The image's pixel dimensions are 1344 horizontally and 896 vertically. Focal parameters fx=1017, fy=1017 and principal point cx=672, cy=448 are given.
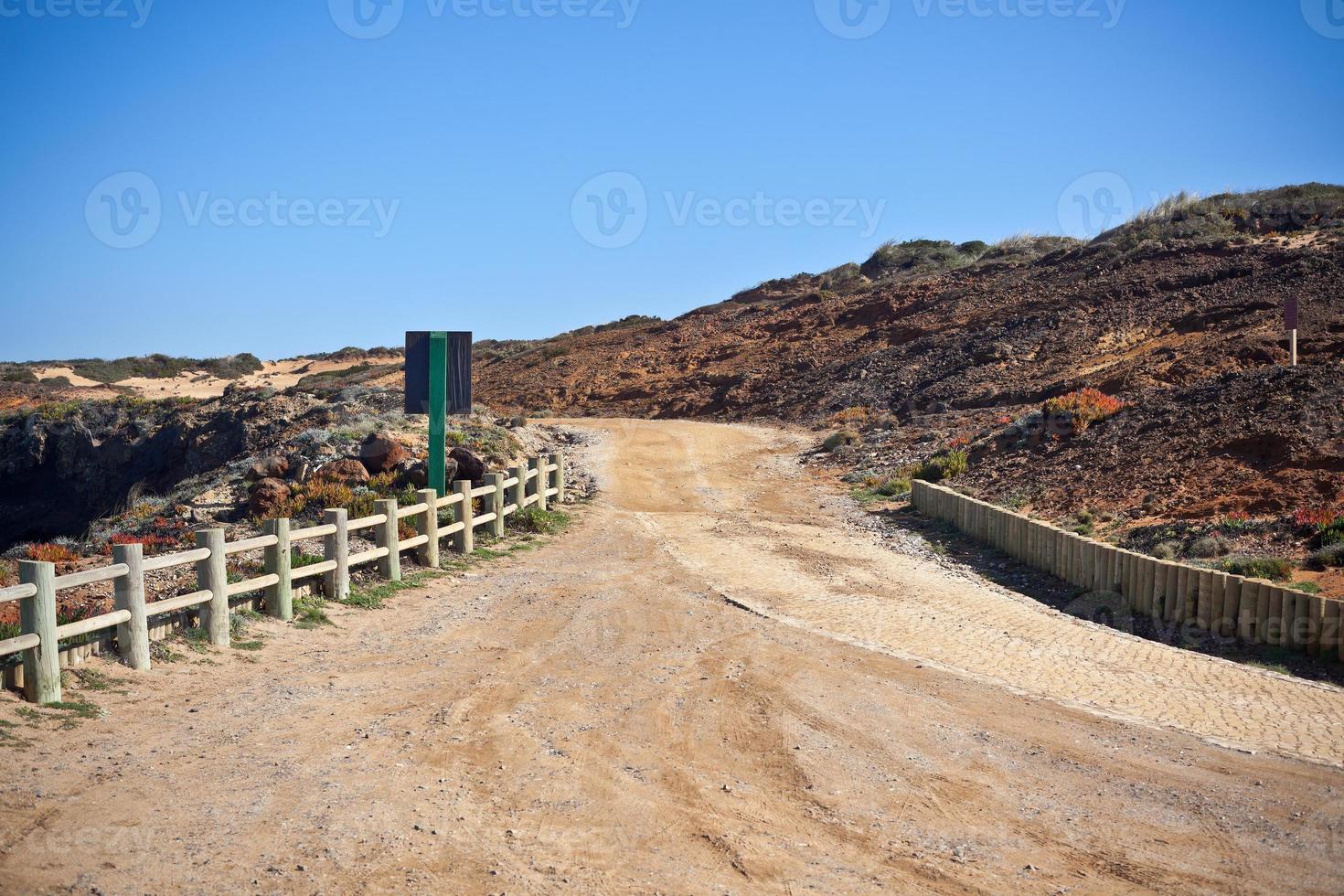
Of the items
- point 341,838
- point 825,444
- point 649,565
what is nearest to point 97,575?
point 341,838

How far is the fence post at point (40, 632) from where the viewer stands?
7.58 metres

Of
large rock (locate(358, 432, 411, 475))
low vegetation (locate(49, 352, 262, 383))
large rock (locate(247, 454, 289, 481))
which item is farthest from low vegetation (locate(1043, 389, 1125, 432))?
low vegetation (locate(49, 352, 262, 383))

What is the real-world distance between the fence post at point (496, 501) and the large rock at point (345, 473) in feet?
11.8

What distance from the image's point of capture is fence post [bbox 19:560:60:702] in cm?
758

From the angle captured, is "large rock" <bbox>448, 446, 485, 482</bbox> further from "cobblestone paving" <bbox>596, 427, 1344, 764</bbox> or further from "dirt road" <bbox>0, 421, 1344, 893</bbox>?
"dirt road" <bbox>0, 421, 1344, 893</bbox>

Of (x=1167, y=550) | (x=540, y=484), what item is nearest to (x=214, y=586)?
(x=540, y=484)

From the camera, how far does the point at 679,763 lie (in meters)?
7.59

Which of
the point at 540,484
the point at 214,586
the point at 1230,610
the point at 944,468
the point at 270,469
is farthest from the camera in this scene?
the point at 944,468

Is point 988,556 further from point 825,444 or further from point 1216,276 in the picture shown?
point 1216,276

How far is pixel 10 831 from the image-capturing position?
5.69 meters

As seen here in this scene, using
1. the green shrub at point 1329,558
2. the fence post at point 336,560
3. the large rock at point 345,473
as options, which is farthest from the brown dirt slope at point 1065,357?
the fence post at point 336,560

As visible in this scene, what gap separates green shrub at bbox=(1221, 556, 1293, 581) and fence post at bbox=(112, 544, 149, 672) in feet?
40.7

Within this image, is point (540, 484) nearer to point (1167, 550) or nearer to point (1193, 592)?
point (1167, 550)

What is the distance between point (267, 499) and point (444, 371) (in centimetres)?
413
